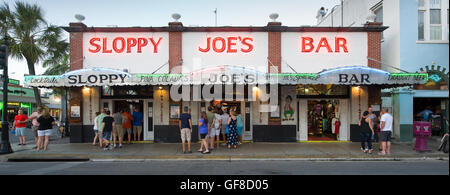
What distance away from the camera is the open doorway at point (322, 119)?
1378cm

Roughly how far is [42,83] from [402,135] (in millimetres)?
16236

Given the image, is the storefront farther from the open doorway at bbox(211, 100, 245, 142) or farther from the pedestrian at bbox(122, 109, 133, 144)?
the open doorway at bbox(211, 100, 245, 142)

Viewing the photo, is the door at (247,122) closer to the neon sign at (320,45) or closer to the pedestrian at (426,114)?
the neon sign at (320,45)

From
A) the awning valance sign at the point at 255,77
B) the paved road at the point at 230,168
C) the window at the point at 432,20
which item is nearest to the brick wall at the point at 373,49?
the awning valance sign at the point at 255,77

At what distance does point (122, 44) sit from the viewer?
13.2m

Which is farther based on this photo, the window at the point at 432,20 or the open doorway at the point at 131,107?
the window at the point at 432,20

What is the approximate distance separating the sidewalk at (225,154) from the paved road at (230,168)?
0.61m

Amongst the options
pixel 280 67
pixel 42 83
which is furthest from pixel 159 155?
pixel 280 67

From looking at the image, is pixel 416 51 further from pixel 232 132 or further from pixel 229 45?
pixel 232 132

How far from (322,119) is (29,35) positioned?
16698mm

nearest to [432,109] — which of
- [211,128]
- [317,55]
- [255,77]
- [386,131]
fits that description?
[386,131]

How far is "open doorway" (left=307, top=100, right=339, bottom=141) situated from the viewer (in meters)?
13.8

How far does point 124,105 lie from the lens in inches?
544

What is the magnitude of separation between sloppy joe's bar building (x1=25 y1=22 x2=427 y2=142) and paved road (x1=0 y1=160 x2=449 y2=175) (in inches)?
159
